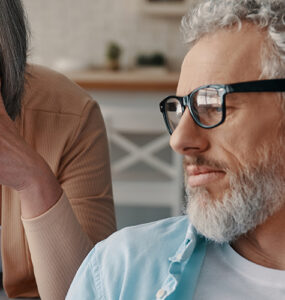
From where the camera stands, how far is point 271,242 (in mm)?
1228

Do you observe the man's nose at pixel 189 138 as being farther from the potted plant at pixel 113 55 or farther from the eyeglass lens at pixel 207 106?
the potted plant at pixel 113 55

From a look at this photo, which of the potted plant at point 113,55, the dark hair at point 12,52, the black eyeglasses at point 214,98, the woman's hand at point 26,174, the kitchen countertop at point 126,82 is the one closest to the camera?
the black eyeglasses at point 214,98

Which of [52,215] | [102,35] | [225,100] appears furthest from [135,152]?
[225,100]

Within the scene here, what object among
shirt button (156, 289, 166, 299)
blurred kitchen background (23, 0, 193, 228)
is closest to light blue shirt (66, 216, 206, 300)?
shirt button (156, 289, 166, 299)

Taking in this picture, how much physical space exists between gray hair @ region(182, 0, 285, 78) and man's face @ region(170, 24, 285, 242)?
0.05 ft

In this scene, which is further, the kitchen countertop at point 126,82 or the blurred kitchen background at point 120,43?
the blurred kitchen background at point 120,43

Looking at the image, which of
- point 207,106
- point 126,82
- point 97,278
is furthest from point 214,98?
point 126,82

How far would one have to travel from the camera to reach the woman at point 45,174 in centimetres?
141

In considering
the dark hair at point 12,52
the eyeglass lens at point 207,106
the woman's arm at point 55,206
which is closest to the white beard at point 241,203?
the eyeglass lens at point 207,106

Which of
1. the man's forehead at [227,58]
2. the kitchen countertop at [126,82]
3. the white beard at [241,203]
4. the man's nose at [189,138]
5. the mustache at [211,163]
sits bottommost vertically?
the kitchen countertop at [126,82]

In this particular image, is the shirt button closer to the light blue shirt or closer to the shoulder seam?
the light blue shirt

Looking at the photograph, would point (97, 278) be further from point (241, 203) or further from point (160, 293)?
point (241, 203)

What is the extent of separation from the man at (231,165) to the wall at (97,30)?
3453 mm

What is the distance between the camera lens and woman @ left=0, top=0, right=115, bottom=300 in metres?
1.41
